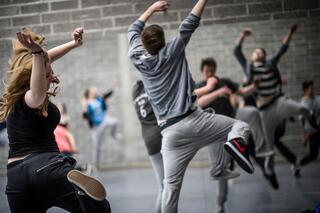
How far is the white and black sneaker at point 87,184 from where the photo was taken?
2.14 meters

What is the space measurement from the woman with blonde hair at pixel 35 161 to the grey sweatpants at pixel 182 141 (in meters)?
0.68

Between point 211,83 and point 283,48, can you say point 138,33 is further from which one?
point 283,48

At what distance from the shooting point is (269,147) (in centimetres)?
451

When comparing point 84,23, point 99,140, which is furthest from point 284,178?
point 99,140

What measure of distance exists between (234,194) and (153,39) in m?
2.14

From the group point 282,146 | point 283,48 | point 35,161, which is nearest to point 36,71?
point 35,161

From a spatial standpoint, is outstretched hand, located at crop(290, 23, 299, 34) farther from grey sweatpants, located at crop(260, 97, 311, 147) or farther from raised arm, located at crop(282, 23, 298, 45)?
grey sweatpants, located at crop(260, 97, 311, 147)

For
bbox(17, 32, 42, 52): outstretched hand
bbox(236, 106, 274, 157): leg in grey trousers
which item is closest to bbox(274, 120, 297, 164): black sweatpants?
bbox(236, 106, 274, 157): leg in grey trousers

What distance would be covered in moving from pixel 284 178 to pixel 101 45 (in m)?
4.12

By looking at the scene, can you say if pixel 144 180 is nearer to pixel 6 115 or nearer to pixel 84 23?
pixel 84 23

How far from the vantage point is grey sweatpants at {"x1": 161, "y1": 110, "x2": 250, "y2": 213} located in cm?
286

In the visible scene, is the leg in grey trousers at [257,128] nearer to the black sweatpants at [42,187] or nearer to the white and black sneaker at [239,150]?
the white and black sneaker at [239,150]

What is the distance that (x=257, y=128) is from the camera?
4.34 m

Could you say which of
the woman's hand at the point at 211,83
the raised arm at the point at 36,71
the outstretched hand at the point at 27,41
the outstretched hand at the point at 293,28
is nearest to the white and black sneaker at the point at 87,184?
the raised arm at the point at 36,71
